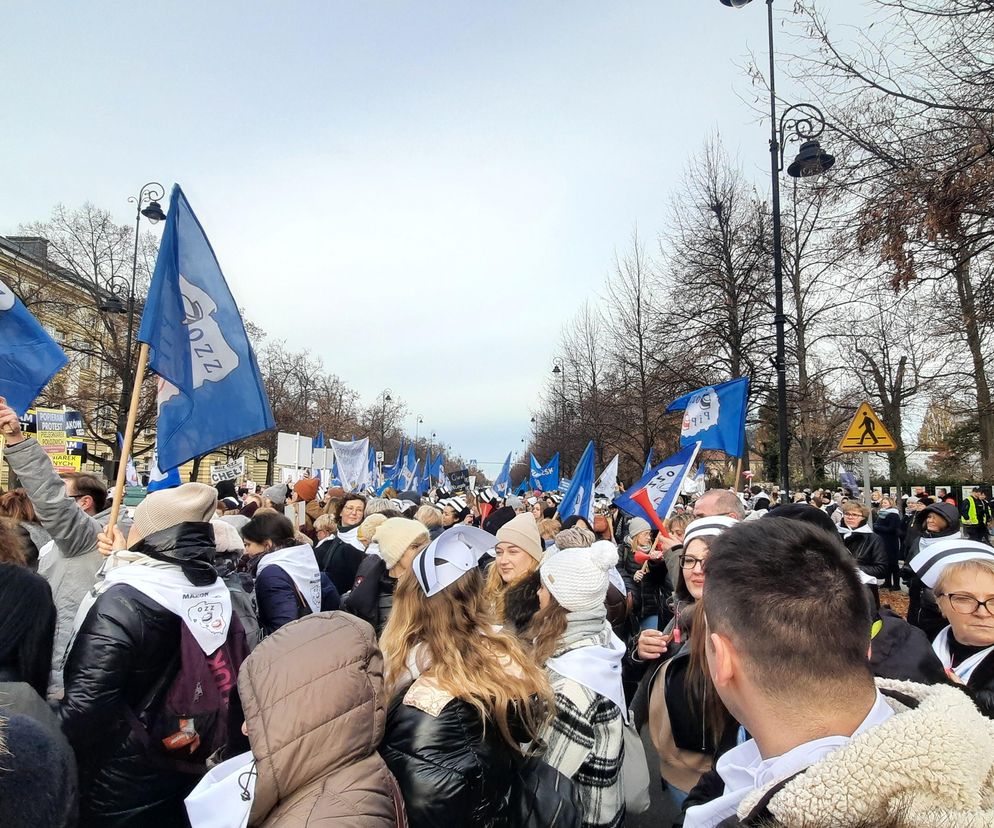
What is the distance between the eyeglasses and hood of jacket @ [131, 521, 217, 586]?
3484 mm

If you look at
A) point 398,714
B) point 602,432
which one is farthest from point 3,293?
point 602,432

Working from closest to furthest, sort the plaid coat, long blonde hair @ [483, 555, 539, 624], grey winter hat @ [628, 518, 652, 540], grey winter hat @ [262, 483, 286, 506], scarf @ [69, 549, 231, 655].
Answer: the plaid coat
scarf @ [69, 549, 231, 655]
long blonde hair @ [483, 555, 539, 624]
grey winter hat @ [628, 518, 652, 540]
grey winter hat @ [262, 483, 286, 506]

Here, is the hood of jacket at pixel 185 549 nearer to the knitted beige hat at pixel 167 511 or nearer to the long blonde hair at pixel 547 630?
the knitted beige hat at pixel 167 511

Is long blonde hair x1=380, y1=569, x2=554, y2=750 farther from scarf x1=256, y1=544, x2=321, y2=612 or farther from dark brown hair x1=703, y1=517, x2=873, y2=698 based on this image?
scarf x1=256, y1=544, x2=321, y2=612

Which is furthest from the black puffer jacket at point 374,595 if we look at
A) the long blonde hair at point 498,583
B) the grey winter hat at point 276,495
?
the grey winter hat at point 276,495

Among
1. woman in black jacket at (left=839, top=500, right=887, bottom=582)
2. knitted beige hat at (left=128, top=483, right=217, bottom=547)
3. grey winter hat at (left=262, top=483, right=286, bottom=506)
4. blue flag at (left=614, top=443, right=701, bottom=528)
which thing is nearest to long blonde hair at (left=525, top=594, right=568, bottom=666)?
knitted beige hat at (left=128, top=483, right=217, bottom=547)

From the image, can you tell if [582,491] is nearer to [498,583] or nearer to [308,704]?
[498,583]

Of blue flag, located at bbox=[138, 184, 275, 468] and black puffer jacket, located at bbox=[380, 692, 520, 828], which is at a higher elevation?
blue flag, located at bbox=[138, 184, 275, 468]

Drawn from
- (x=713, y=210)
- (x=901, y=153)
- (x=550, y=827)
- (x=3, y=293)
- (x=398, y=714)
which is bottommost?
(x=550, y=827)

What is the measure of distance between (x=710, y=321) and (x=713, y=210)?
3778 millimetres

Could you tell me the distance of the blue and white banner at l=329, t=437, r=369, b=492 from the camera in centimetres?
1755

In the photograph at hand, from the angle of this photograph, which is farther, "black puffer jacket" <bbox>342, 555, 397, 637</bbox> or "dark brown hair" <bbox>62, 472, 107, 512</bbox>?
"black puffer jacket" <bbox>342, 555, 397, 637</bbox>

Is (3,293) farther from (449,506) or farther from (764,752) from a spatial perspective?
(449,506)

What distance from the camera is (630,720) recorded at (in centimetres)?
319
